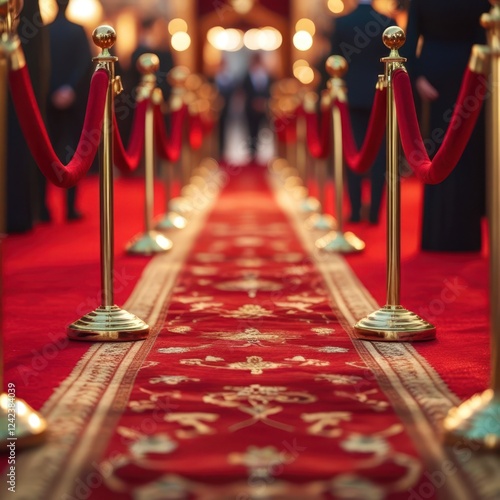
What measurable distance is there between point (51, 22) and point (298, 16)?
17219 mm

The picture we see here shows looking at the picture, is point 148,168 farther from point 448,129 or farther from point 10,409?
point 10,409

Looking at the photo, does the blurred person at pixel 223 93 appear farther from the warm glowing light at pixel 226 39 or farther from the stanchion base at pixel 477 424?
the stanchion base at pixel 477 424

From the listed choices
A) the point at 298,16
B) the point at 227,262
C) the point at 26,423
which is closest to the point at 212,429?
the point at 26,423

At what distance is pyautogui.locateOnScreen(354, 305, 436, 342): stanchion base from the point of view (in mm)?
4320

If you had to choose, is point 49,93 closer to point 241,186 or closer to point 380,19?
point 380,19

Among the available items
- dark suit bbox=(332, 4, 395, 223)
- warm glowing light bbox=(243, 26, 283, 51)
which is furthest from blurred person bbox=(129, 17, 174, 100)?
warm glowing light bbox=(243, 26, 283, 51)

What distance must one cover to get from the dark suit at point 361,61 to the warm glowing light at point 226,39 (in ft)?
59.9

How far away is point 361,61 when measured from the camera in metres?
8.27

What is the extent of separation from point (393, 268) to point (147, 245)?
3106 mm

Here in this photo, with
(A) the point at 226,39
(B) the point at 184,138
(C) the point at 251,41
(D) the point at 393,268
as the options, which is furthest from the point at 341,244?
(A) the point at 226,39

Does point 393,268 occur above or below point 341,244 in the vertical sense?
above

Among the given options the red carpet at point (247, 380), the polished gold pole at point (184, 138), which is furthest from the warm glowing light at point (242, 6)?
the red carpet at point (247, 380)

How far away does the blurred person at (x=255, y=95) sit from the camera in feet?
73.5

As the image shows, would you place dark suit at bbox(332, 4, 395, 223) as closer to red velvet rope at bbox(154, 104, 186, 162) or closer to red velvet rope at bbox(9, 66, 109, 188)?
red velvet rope at bbox(154, 104, 186, 162)
